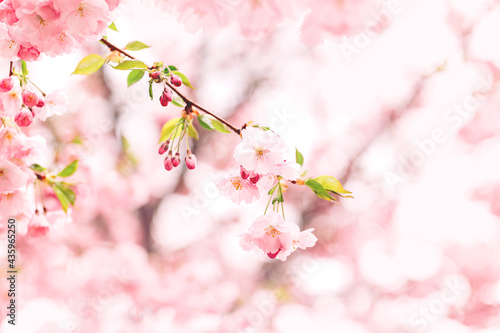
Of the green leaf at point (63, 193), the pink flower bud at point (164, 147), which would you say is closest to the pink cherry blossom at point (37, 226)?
the green leaf at point (63, 193)

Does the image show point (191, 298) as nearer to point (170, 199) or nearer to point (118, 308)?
point (118, 308)

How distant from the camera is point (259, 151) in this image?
94cm

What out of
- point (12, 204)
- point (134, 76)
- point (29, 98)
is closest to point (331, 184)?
point (134, 76)

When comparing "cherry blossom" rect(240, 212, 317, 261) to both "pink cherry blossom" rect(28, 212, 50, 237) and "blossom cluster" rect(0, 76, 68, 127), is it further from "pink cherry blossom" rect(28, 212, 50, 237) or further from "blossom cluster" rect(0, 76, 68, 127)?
"pink cherry blossom" rect(28, 212, 50, 237)

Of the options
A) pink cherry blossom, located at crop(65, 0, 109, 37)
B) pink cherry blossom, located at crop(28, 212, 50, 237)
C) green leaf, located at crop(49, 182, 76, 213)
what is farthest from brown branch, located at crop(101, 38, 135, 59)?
pink cherry blossom, located at crop(28, 212, 50, 237)

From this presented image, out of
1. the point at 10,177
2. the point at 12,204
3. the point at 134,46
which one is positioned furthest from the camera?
the point at 12,204

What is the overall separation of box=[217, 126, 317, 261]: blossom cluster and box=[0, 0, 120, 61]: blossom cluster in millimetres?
383

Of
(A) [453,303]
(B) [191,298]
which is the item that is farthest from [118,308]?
(A) [453,303]

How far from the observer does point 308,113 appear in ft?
11.6

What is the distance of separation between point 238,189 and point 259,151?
5.7 inches

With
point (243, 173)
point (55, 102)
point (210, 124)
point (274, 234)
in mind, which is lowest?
point (274, 234)

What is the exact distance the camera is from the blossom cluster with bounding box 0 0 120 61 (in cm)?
82

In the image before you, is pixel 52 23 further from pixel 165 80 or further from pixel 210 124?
pixel 210 124

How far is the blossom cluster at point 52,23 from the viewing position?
2.69 ft
